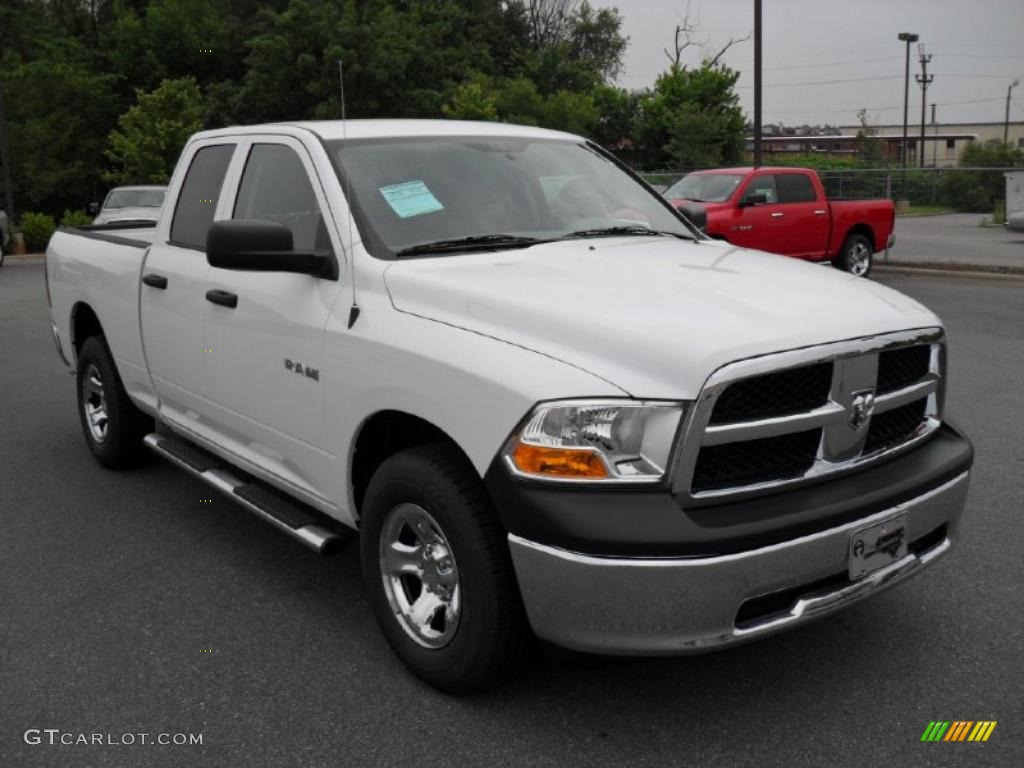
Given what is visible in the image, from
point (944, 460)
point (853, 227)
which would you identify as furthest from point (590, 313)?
point (853, 227)

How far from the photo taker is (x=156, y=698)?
3.34m

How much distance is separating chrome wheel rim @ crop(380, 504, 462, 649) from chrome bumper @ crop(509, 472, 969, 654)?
389 mm

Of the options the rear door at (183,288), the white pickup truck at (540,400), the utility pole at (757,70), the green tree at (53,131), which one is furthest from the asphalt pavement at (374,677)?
the green tree at (53,131)

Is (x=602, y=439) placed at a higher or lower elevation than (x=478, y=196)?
lower

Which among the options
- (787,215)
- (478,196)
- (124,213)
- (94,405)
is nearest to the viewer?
(478,196)

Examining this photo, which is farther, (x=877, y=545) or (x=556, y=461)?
(x=877, y=545)

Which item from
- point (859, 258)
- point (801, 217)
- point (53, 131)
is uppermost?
point (53, 131)

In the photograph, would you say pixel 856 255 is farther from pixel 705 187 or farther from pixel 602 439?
pixel 602 439

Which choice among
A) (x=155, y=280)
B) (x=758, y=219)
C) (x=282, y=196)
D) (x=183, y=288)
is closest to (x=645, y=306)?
(x=282, y=196)

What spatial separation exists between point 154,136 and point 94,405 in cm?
3150

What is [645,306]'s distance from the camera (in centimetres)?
310

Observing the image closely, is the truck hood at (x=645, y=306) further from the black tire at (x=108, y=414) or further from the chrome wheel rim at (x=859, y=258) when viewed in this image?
the chrome wheel rim at (x=859, y=258)

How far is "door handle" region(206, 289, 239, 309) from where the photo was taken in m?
4.18

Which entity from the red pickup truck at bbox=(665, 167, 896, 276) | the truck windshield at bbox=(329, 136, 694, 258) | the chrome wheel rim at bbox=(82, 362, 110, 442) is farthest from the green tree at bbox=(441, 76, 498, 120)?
the truck windshield at bbox=(329, 136, 694, 258)
